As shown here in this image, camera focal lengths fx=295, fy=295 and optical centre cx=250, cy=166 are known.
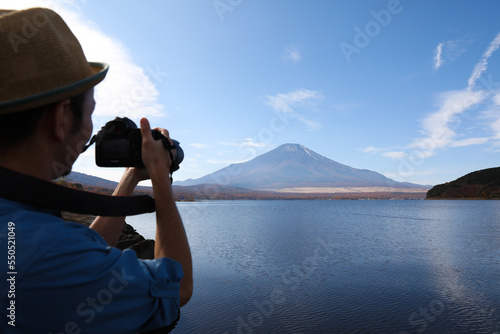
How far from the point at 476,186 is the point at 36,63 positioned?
187m

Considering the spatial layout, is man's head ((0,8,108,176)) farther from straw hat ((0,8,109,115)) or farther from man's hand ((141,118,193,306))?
man's hand ((141,118,193,306))

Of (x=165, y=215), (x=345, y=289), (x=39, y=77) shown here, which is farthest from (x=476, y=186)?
(x=39, y=77)

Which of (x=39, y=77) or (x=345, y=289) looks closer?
(x=39, y=77)

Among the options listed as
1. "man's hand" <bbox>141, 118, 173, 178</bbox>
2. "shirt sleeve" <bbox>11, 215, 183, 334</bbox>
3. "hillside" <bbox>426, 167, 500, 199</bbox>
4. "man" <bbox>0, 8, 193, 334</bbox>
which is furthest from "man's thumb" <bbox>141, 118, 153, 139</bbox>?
"hillside" <bbox>426, 167, 500, 199</bbox>

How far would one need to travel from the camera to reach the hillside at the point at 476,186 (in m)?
142

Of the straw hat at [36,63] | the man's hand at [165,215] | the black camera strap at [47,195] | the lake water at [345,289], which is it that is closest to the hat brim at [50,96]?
the straw hat at [36,63]

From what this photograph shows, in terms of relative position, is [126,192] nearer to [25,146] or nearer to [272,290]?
[25,146]

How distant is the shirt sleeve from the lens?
2.68ft

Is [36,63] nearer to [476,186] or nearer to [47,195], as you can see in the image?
[47,195]

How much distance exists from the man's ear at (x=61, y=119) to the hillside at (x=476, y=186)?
7116 inches

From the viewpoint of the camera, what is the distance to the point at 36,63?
3.01 feet

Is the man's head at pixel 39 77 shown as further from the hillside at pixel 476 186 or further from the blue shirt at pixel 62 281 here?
the hillside at pixel 476 186

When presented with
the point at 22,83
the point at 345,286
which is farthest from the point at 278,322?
the point at 22,83

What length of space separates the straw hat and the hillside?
181m
